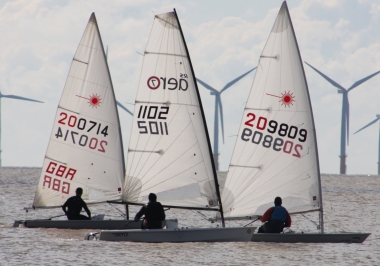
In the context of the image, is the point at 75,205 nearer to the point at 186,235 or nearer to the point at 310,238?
the point at 186,235

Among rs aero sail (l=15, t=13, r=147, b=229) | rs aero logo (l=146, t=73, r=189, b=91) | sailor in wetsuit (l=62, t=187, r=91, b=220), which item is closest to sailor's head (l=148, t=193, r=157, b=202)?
rs aero logo (l=146, t=73, r=189, b=91)

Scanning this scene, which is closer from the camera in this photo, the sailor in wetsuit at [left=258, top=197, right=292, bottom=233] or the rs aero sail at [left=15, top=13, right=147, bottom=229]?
the sailor in wetsuit at [left=258, top=197, right=292, bottom=233]

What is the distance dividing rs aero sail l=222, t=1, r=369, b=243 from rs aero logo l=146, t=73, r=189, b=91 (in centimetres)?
227

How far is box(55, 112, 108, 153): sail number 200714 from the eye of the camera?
40.0 meters

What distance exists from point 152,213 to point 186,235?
126 centimetres

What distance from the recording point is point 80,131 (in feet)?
132

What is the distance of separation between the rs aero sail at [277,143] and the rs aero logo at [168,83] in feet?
7.44

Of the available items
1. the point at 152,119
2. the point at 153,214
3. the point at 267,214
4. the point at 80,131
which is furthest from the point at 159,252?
the point at 80,131

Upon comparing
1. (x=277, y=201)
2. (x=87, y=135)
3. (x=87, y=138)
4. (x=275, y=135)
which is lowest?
(x=277, y=201)

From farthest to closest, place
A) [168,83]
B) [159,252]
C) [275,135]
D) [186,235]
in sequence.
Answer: [275,135]
[168,83]
[186,235]
[159,252]

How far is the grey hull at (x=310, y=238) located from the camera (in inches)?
1328

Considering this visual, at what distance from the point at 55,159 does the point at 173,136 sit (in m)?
7.07

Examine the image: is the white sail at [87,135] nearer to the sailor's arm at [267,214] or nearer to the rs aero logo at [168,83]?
the rs aero logo at [168,83]

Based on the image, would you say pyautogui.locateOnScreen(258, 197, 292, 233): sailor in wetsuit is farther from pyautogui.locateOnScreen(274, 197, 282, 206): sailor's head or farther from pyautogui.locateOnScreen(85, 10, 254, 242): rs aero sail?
pyautogui.locateOnScreen(85, 10, 254, 242): rs aero sail
